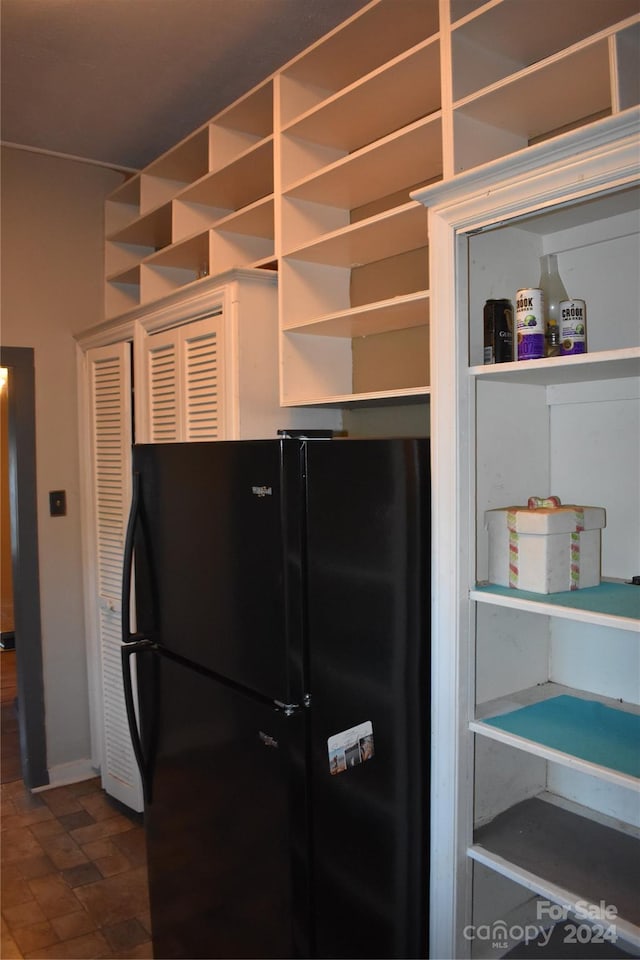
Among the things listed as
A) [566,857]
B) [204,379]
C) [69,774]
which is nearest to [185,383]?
[204,379]

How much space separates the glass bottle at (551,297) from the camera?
1513 millimetres

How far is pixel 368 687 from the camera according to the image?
1.56 m

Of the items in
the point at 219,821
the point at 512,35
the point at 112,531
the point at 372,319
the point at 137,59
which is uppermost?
the point at 137,59

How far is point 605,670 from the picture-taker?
1.59 m

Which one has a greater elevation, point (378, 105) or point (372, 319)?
point (378, 105)

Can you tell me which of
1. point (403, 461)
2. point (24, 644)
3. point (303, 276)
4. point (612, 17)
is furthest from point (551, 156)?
point (24, 644)

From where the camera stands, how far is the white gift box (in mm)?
1441

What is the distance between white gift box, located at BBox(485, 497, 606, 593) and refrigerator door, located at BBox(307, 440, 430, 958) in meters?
0.16

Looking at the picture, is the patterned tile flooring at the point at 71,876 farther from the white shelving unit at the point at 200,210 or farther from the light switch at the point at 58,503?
the white shelving unit at the point at 200,210

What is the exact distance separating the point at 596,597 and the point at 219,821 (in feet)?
3.46

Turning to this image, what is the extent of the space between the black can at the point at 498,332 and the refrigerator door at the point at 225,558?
467 mm

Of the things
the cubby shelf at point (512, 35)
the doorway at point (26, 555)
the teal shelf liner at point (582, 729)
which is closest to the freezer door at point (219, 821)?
the teal shelf liner at point (582, 729)

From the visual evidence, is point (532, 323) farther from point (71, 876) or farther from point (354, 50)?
point (71, 876)

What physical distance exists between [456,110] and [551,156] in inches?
16.3
